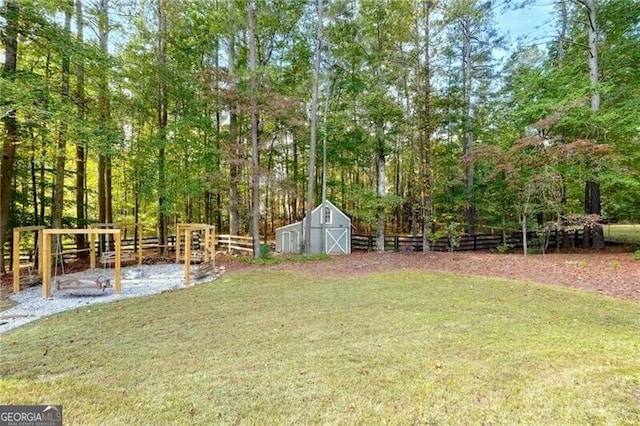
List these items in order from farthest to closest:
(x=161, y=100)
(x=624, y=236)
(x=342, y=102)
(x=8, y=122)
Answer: (x=624, y=236) < (x=342, y=102) < (x=161, y=100) < (x=8, y=122)

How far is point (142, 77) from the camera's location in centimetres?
1310

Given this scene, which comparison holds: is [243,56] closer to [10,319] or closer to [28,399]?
[10,319]

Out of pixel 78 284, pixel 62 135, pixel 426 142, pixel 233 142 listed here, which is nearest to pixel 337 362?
pixel 78 284

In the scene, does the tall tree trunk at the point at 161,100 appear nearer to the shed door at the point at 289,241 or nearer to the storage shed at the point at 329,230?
the shed door at the point at 289,241

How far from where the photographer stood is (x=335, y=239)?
1602cm

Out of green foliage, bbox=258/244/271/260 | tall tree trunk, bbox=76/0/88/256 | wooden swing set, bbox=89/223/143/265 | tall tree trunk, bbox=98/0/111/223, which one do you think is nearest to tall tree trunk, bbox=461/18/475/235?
green foliage, bbox=258/244/271/260

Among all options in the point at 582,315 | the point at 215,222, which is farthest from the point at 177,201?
the point at 582,315

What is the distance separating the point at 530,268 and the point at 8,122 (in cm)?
1426

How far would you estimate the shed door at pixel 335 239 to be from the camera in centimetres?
1597

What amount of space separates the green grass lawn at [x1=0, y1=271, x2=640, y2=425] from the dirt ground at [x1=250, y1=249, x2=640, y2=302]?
1498 mm

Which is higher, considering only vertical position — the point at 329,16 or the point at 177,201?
the point at 329,16

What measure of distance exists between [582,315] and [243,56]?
15.3 m

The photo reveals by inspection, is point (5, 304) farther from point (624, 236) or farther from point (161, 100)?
point (624, 236)

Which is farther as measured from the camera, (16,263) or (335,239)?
(335,239)
